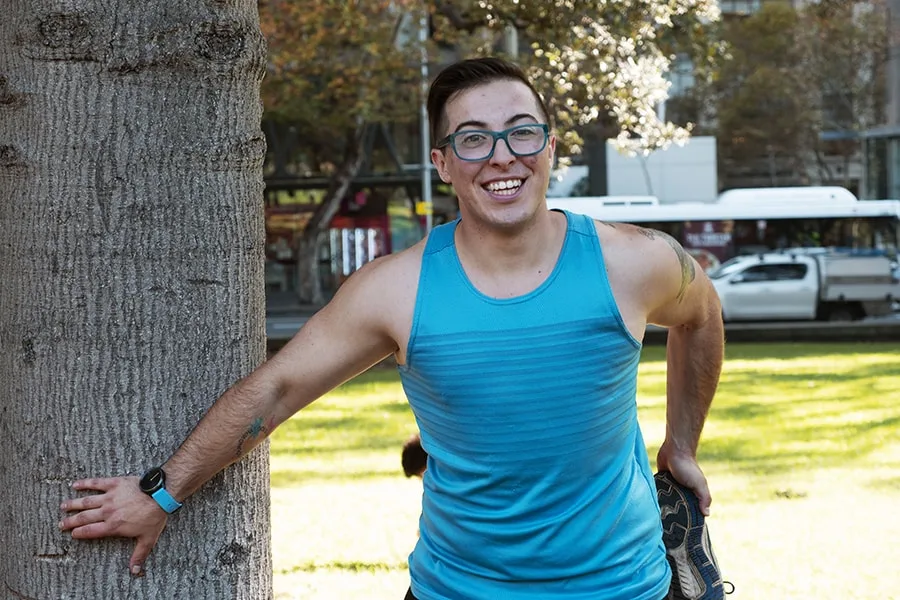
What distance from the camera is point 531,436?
8.11 ft

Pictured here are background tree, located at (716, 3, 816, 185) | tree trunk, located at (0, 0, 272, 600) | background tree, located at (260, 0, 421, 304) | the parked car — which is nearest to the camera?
tree trunk, located at (0, 0, 272, 600)

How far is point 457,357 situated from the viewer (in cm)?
246

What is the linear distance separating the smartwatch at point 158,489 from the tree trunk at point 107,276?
0.05 m

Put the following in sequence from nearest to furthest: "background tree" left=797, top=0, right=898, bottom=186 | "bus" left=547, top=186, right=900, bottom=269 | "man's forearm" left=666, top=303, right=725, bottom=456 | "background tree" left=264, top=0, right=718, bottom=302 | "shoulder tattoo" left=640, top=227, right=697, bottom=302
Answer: "shoulder tattoo" left=640, top=227, right=697, bottom=302 < "man's forearm" left=666, top=303, right=725, bottom=456 < "background tree" left=264, top=0, right=718, bottom=302 < "bus" left=547, top=186, right=900, bottom=269 < "background tree" left=797, top=0, right=898, bottom=186

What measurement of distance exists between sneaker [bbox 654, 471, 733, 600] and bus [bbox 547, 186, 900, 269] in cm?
2419

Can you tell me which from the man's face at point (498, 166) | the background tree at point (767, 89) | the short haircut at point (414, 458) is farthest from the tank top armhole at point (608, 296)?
the background tree at point (767, 89)

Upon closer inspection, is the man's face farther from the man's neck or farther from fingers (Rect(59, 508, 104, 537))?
fingers (Rect(59, 508, 104, 537))

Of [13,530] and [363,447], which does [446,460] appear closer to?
[13,530]

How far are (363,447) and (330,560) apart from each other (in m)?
3.89

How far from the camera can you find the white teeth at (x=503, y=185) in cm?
259

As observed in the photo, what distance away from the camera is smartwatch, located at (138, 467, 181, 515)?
8.64 ft

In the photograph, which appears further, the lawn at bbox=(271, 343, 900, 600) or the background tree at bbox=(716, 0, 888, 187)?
the background tree at bbox=(716, 0, 888, 187)

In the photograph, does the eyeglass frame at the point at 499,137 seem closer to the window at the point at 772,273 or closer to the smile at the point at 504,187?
the smile at the point at 504,187

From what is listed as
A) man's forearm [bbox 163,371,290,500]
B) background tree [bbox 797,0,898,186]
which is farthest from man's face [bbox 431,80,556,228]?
background tree [bbox 797,0,898,186]
